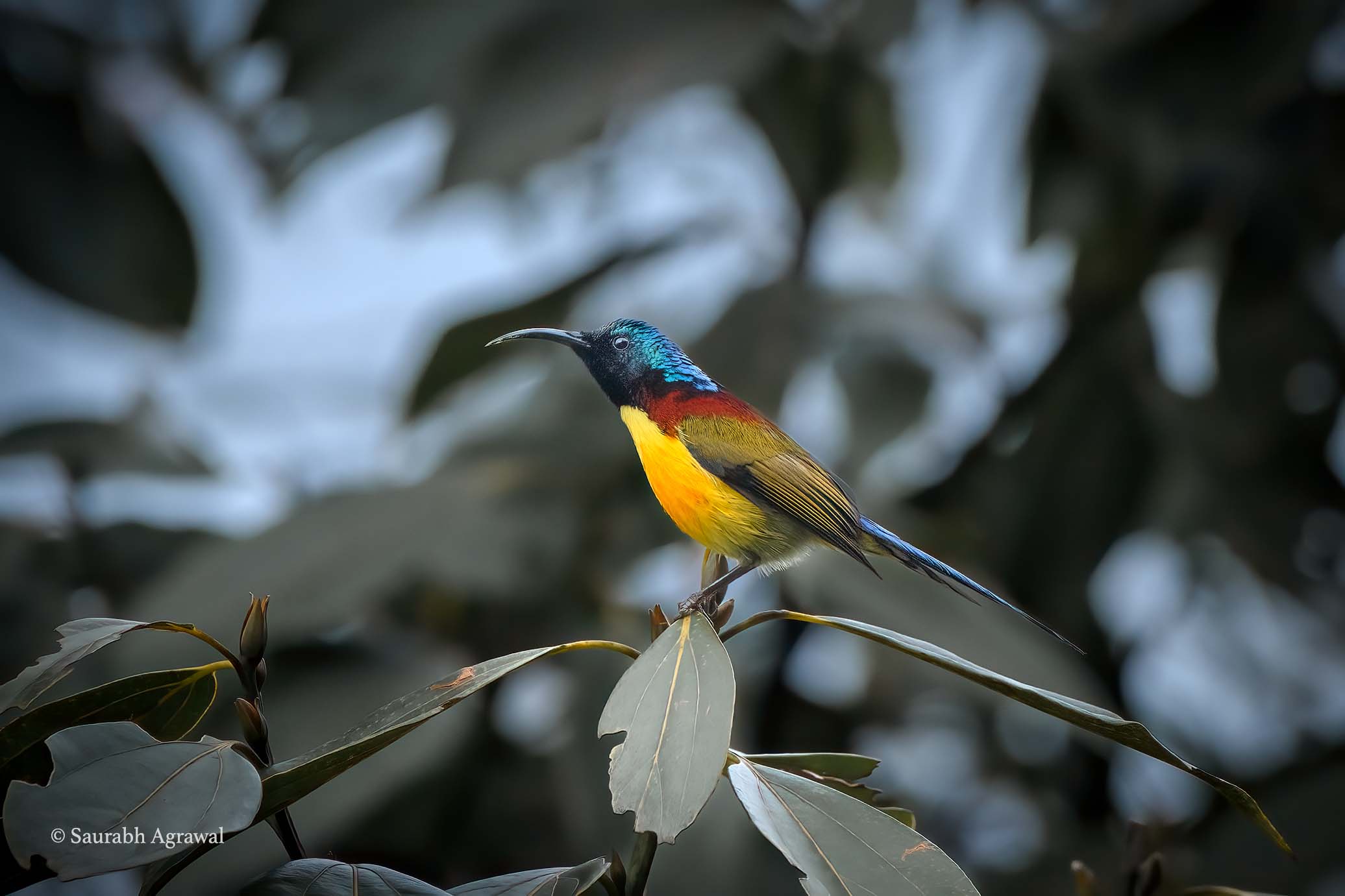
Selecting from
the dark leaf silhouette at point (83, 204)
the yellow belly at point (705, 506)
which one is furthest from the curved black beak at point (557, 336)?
the dark leaf silhouette at point (83, 204)

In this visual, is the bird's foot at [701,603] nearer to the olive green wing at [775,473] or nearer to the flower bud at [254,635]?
the olive green wing at [775,473]

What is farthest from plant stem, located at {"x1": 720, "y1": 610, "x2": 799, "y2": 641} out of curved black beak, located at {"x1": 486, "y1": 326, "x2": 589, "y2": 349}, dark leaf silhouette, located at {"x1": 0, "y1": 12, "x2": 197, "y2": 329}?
dark leaf silhouette, located at {"x1": 0, "y1": 12, "x2": 197, "y2": 329}

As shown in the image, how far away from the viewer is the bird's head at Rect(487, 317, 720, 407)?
1.39 meters

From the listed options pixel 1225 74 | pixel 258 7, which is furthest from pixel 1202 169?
pixel 258 7

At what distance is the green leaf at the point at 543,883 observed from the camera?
120 centimetres

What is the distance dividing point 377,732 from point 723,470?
0.49 metres

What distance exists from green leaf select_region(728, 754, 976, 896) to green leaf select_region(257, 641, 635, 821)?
221 mm

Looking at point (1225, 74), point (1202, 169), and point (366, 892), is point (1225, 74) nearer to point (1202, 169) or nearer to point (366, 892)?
point (1202, 169)

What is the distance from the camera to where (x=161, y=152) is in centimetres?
420

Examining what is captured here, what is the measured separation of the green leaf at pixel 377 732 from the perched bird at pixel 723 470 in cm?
20

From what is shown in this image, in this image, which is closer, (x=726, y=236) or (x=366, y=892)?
(x=366, y=892)

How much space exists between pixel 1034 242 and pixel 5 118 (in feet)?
12.2

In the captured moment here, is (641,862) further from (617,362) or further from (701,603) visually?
(617,362)

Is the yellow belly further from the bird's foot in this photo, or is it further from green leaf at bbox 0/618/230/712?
green leaf at bbox 0/618/230/712
